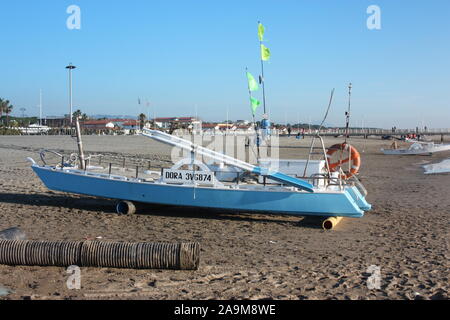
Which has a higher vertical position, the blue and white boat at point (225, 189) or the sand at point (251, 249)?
the blue and white boat at point (225, 189)

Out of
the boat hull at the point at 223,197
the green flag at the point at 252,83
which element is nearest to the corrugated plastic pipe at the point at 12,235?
the boat hull at the point at 223,197

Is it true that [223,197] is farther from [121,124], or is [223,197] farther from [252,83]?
[121,124]

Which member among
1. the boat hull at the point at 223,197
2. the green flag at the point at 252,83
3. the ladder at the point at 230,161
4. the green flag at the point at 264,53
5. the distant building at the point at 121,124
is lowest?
the boat hull at the point at 223,197

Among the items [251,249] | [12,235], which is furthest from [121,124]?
[251,249]

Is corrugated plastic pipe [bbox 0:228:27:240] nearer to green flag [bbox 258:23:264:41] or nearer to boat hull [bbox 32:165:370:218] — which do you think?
boat hull [bbox 32:165:370:218]

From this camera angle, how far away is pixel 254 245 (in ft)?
27.2

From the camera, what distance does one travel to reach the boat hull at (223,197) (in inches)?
388

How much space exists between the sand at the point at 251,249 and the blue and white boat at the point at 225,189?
0.40 meters

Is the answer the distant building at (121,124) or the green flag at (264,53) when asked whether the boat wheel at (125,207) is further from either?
the green flag at (264,53)

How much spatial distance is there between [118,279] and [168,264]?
0.73 meters

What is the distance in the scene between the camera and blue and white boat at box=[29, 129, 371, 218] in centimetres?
987

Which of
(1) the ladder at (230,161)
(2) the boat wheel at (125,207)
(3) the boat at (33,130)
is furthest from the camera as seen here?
(3) the boat at (33,130)

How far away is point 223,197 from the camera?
10.3 metres
